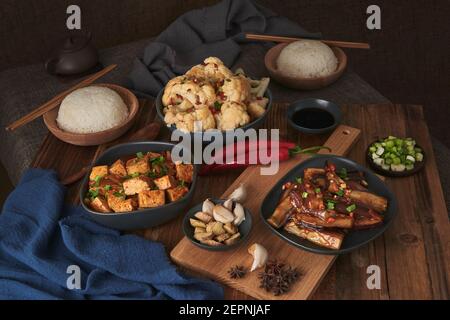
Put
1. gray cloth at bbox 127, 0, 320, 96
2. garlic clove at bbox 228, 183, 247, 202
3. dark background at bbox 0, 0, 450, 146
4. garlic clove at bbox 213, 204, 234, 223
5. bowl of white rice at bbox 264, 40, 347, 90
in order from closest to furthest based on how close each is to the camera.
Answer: garlic clove at bbox 213, 204, 234, 223, garlic clove at bbox 228, 183, 247, 202, bowl of white rice at bbox 264, 40, 347, 90, gray cloth at bbox 127, 0, 320, 96, dark background at bbox 0, 0, 450, 146

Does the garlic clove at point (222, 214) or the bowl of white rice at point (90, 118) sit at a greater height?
the garlic clove at point (222, 214)

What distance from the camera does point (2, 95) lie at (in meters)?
2.55

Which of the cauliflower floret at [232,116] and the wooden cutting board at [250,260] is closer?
the wooden cutting board at [250,260]

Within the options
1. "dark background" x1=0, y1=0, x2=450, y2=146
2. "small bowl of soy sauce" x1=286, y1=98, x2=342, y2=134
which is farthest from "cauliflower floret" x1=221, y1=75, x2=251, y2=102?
"dark background" x1=0, y1=0, x2=450, y2=146

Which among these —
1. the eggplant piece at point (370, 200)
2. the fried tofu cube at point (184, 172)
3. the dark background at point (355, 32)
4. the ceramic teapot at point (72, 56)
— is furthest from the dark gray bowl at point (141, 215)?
the dark background at point (355, 32)

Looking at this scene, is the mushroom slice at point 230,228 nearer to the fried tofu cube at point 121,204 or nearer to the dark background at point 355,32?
the fried tofu cube at point 121,204

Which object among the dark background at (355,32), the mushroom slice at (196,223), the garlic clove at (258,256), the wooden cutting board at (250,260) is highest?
the mushroom slice at (196,223)

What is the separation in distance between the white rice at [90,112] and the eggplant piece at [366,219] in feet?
2.89

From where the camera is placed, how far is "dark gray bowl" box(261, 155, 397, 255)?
1.44m

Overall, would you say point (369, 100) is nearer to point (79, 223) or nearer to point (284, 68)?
point (284, 68)

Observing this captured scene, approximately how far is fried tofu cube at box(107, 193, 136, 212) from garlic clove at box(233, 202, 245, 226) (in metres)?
0.27

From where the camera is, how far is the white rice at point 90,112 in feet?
6.29

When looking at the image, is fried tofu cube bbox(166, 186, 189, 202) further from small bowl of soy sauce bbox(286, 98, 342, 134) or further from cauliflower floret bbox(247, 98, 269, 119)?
small bowl of soy sauce bbox(286, 98, 342, 134)
